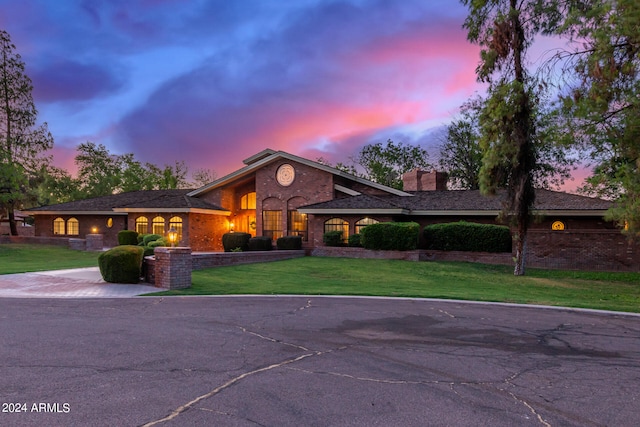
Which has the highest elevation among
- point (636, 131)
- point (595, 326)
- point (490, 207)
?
point (636, 131)

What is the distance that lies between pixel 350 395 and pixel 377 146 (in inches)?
2111

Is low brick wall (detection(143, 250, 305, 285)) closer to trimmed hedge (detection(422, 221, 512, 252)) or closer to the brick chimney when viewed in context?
trimmed hedge (detection(422, 221, 512, 252))

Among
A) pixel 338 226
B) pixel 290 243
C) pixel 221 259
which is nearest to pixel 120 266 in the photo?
pixel 221 259

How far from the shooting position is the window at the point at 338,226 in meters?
26.3

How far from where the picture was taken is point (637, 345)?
6.77 meters

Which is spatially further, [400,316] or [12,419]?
[400,316]

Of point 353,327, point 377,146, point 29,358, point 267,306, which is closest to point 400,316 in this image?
point 353,327

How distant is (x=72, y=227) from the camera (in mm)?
34406

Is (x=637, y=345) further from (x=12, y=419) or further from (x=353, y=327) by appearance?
(x=12, y=419)

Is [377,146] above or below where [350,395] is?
above

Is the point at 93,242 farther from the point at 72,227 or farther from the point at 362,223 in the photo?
the point at 362,223

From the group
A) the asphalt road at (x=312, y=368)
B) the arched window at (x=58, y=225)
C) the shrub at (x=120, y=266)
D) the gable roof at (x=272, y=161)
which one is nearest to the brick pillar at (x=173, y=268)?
the shrub at (x=120, y=266)

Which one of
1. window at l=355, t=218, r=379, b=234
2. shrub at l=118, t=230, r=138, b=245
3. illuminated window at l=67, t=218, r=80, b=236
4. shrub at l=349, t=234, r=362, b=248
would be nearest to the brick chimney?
window at l=355, t=218, r=379, b=234

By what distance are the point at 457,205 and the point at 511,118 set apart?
29.8ft
